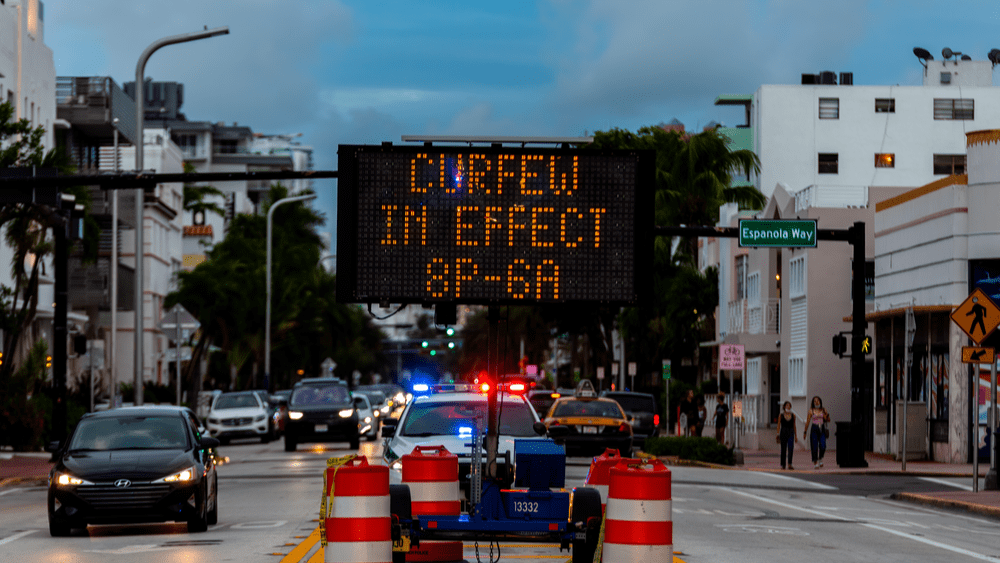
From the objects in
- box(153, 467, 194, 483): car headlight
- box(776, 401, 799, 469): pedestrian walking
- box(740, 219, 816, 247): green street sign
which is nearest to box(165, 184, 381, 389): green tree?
A: box(776, 401, 799, 469): pedestrian walking

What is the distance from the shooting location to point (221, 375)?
87750mm

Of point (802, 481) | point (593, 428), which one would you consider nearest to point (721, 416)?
point (593, 428)

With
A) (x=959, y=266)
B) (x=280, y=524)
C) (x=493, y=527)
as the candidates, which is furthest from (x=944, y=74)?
(x=493, y=527)

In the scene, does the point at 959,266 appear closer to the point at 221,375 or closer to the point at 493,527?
the point at 493,527

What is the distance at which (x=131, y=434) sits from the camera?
56.3 ft

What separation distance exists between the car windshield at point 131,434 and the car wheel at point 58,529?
1.01m

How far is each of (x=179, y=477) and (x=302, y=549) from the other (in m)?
2.43

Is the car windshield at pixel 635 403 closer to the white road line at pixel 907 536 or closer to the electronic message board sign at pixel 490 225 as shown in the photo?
the white road line at pixel 907 536

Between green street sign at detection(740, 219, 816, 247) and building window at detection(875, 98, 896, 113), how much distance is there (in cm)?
4229

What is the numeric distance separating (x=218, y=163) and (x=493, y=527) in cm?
12508

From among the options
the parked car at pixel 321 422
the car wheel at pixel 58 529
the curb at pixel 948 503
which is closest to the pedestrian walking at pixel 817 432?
the curb at pixel 948 503


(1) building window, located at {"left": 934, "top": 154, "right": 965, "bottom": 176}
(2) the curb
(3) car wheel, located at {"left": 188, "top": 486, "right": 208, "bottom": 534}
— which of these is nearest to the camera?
(3) car wheel, located at {"left": 188, "top": 486, "right": 208, "bottom": 534}

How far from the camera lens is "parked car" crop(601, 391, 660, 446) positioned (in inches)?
1549

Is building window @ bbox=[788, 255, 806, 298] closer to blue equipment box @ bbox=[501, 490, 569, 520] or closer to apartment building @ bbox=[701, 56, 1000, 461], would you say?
apartment building @ bbox=[701, 56, 1000, 461]
